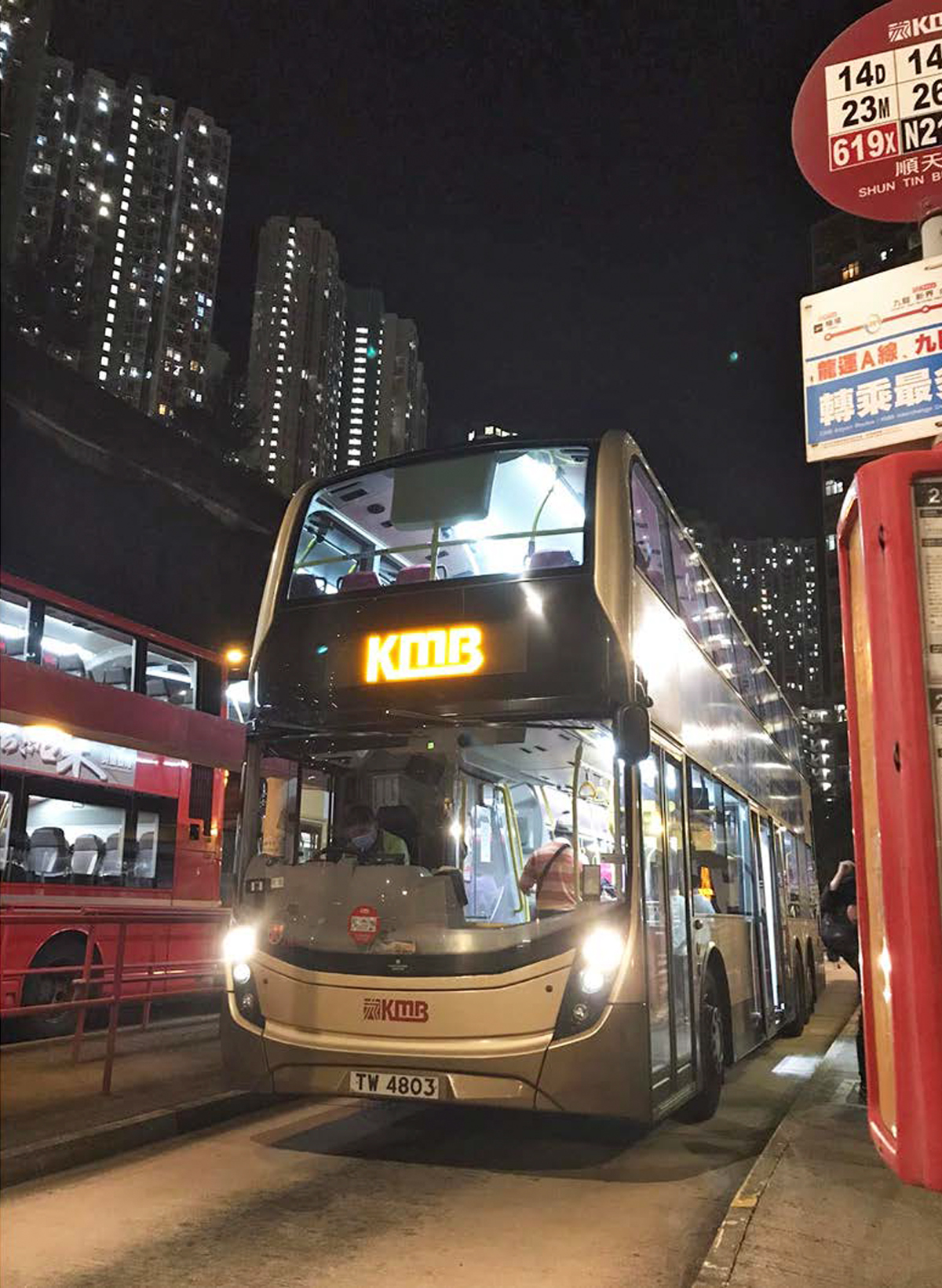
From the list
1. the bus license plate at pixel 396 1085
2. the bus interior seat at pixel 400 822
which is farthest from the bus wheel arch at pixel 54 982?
the bus license plate at pixel 396 1085

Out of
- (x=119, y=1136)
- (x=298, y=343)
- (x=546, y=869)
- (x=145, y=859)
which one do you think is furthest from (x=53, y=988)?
(x=298, y=343)

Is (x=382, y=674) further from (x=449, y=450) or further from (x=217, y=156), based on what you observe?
(x=217, y=156)

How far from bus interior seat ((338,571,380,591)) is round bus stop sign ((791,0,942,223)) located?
386 cm

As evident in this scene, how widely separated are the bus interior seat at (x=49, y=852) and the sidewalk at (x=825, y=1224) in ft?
23.0

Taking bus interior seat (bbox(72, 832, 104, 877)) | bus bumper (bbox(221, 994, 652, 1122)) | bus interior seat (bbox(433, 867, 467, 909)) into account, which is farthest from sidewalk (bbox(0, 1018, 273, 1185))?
bus interior seat (bbox(433, 867, 467, 909))

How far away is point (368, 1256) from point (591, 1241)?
1.02m

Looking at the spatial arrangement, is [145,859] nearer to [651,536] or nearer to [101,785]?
[101,785]

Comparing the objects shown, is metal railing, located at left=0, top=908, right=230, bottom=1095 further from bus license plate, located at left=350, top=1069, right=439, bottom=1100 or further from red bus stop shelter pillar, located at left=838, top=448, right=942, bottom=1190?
red bus stop shelter pillar, located at left=838, top=448, right=942, bottom=1190

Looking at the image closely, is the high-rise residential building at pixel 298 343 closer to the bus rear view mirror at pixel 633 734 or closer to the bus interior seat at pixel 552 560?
the bus interior seat at pixel 552 560

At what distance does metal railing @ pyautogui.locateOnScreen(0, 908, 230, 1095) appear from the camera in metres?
6.93

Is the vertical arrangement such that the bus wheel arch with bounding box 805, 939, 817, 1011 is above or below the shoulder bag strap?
below

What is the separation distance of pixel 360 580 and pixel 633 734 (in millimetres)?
2184

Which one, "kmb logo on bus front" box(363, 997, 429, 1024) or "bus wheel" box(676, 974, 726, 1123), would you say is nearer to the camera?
"kmb logo on bus front" box(363, 997, 429, 1024)

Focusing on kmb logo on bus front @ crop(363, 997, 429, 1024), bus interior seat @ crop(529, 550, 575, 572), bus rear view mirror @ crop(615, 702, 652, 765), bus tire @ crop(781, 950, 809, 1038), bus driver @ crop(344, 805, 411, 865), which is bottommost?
bus tire @ crop(781, 950, 809, 1038)
